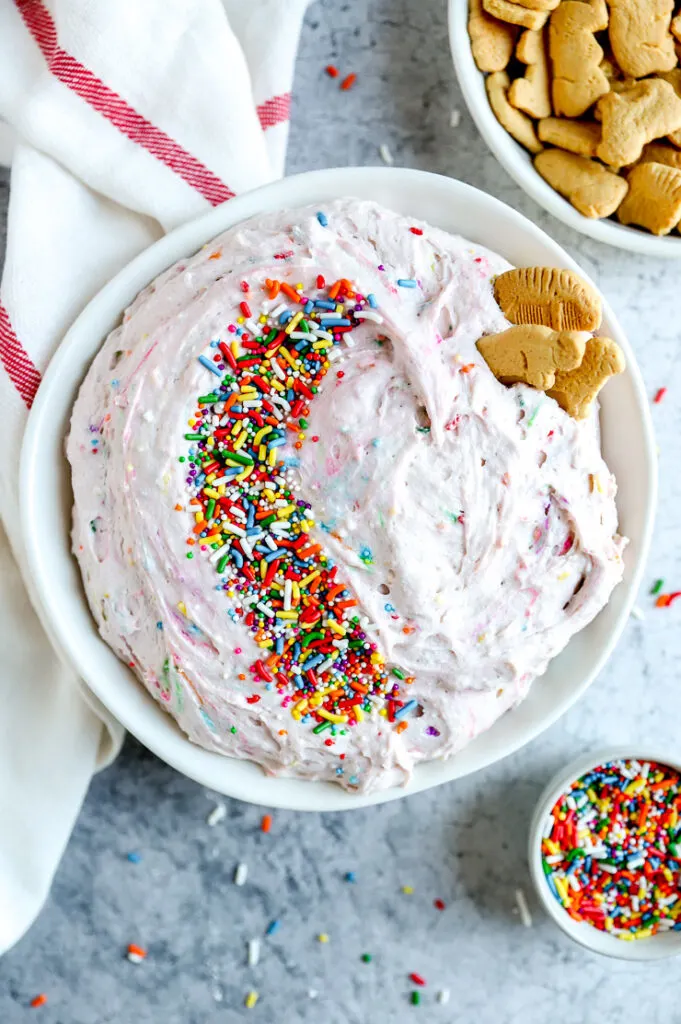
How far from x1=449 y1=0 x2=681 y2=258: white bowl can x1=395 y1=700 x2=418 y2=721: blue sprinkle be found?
0.76m

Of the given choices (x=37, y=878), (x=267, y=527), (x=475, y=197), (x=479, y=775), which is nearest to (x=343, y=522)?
(x=267, y=527)

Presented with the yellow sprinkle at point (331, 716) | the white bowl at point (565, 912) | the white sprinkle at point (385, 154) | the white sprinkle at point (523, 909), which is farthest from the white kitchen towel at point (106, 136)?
the white sprinkle at point (523, 909)

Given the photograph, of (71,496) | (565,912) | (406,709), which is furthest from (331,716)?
(565,912)

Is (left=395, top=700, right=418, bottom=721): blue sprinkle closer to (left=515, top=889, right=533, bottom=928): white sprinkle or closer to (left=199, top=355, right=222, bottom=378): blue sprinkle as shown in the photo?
(left=199, top=355, right=222, bottom=378): blue sprinkle

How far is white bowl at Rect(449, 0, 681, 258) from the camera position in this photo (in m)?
1.52

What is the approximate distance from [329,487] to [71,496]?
41 cm

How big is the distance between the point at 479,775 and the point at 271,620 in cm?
66

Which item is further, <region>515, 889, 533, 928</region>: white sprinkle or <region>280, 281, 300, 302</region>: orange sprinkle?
<region>515, 889, 533, 928</region>: white sprinkle

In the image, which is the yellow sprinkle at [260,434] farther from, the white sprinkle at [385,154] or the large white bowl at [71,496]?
the white sprinkle at [385,154]

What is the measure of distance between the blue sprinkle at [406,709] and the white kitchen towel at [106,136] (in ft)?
2.03

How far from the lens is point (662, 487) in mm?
1725

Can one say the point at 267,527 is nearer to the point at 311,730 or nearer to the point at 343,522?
the point at 343,522

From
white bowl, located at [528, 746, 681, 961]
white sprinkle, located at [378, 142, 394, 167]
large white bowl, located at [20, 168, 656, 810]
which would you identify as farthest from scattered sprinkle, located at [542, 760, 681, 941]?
white sprinkle, located at [378, 142, 394, 167]

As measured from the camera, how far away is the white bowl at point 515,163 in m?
1.52
